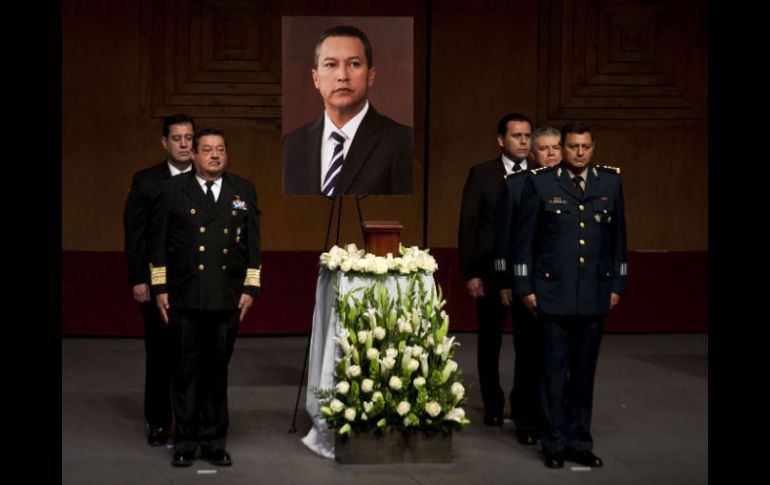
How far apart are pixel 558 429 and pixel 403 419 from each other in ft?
2.15

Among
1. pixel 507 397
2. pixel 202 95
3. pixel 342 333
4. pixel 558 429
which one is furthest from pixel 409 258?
pixel 202 95

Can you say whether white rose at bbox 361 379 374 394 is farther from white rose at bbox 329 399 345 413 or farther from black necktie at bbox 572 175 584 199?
black necktie at bbox 572 175 584 199

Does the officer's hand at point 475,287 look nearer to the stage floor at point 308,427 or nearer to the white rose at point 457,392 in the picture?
the stage floor at point 308,427

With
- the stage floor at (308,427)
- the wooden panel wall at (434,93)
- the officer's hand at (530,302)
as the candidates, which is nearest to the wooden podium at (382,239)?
the officer's hand at (530,302)

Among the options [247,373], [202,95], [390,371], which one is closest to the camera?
[390,371]

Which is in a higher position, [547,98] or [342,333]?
[547,98]

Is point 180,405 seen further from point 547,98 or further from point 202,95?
point 547,98

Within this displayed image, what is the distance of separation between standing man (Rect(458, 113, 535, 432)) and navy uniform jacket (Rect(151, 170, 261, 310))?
122 centimetres

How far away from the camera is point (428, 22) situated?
877 cm

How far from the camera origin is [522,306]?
5926mm

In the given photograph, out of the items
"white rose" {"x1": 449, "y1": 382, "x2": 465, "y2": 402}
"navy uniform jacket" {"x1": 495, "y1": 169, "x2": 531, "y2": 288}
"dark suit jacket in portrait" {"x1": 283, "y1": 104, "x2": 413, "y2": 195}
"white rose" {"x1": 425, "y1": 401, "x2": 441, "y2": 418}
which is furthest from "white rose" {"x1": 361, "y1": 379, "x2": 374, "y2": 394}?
"dark suit jacket in portrait" {"x1": 283, "y1": 104, "x2": 413, "y2": 195}

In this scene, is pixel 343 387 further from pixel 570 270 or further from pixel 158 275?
pixel 570 270

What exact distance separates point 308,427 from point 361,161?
1337 millimetres

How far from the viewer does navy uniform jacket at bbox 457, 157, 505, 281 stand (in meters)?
6.16
